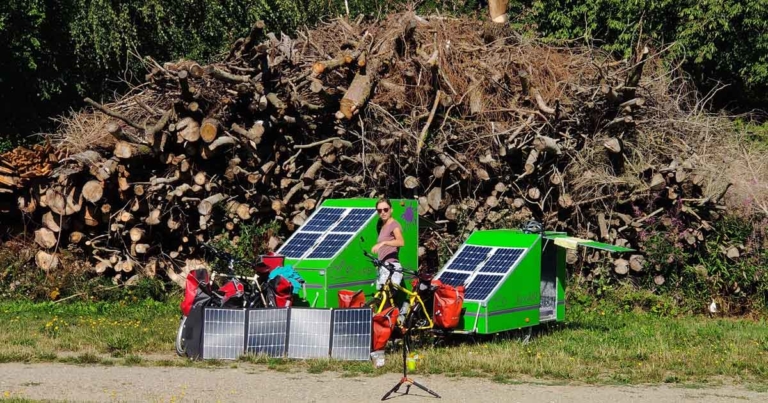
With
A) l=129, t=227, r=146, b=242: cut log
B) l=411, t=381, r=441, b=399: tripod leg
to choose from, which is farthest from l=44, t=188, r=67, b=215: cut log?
l=411, t=381, r=441, b=399: tripod leg

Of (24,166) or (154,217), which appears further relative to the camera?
(24,166)

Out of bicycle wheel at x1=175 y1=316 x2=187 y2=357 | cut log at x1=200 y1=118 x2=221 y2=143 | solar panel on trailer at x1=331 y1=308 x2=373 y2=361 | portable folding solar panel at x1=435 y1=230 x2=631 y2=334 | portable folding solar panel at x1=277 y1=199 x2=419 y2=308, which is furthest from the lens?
cut log at x1=200 y1=118 x2=221 y2=143

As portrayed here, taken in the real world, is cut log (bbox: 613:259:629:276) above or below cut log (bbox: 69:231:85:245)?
below

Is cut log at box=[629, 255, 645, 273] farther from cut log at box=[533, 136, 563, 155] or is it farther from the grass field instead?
cut log at box=[533, 136, 563, 155]

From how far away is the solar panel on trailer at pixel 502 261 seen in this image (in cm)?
1269

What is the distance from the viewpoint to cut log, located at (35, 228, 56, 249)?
1678cm

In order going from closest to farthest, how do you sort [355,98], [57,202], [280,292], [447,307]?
1. [447,307]
2. [280,292]
3. [57,202]
4. [355,98]

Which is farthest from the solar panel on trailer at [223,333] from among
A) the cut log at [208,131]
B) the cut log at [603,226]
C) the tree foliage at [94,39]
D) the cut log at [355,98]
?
the tree foliage at [94,39]

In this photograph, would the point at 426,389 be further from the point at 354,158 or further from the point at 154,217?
the point at 154,217

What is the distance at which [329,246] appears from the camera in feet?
42.5

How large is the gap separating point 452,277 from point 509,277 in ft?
2.51

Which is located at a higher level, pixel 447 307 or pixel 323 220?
pixel 323 220

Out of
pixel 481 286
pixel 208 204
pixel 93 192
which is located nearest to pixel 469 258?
pixel 481 286

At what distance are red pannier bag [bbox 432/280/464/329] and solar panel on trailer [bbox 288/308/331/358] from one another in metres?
1.38
